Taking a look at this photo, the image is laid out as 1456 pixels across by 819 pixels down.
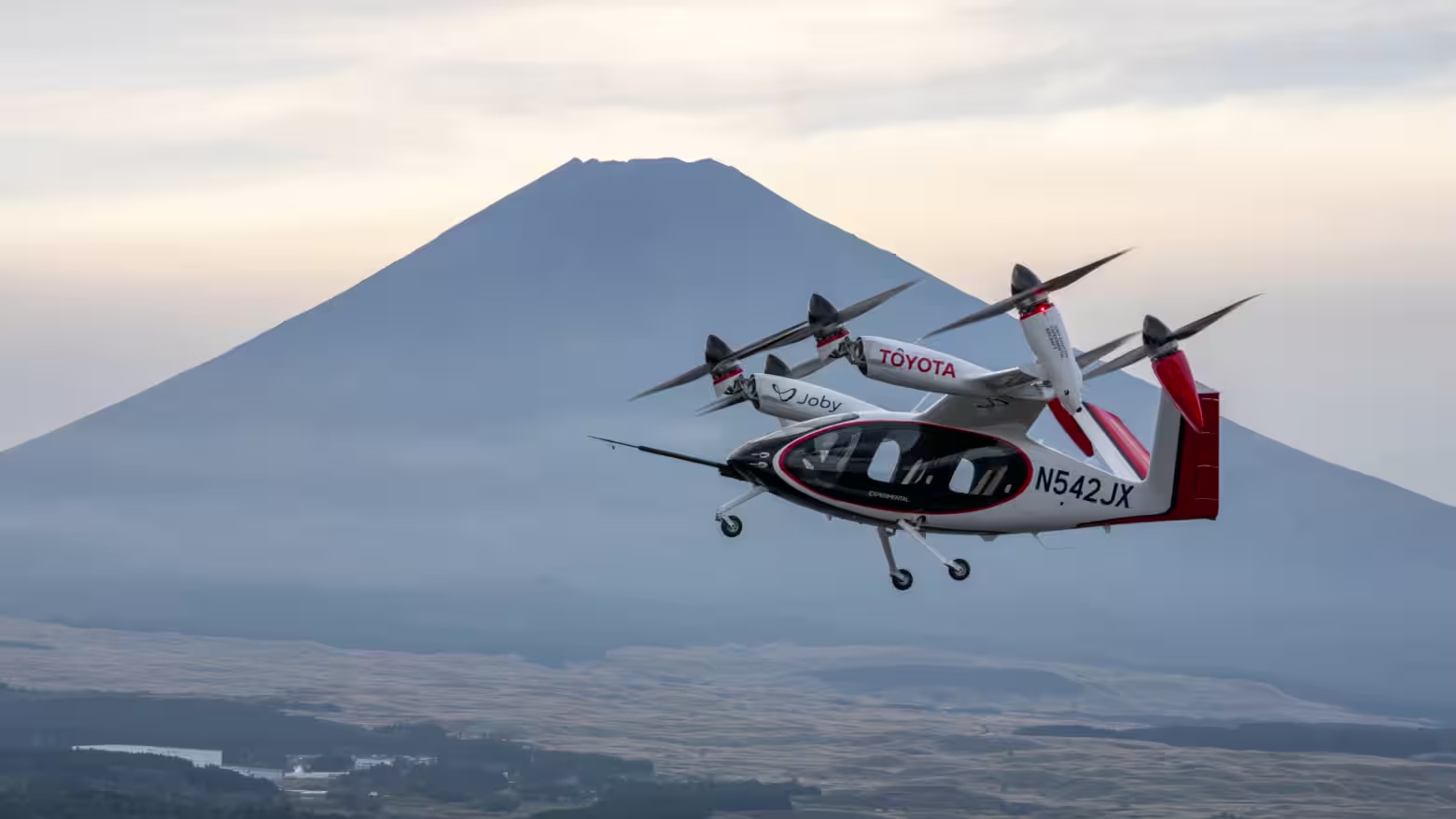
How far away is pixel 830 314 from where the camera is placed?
219ft

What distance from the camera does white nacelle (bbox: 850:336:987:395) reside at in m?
61.4

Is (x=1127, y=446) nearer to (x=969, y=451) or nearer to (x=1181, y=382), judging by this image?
(x=969, y=451)

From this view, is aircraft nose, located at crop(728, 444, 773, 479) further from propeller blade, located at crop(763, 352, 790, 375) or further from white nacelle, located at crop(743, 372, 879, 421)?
propeller blade, located at crop(763, 352, 790, 375)

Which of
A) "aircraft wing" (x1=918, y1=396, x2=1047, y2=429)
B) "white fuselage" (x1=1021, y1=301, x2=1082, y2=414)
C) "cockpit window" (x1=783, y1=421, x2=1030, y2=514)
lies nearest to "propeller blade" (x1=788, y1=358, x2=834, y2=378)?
"cockpit window" (x1=783, y1=421, x2=1030, y2=514)

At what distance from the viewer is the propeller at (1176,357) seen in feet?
196

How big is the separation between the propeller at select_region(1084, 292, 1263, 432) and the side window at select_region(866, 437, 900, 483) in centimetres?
939

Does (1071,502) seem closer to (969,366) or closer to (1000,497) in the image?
(1000,497)

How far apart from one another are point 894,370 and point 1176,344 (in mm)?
8855

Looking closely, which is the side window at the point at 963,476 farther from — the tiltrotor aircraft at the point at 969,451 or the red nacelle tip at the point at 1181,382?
the red nacelle tip at the point at 1181,382

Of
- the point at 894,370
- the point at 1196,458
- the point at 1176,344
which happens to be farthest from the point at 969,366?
the point at 1196,458

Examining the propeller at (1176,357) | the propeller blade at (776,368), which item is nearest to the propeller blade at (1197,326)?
the propeller at (1176,357)

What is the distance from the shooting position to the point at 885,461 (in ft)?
216

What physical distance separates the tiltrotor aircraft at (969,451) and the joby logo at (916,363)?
43 mm

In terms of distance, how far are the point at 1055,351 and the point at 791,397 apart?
539 inches
